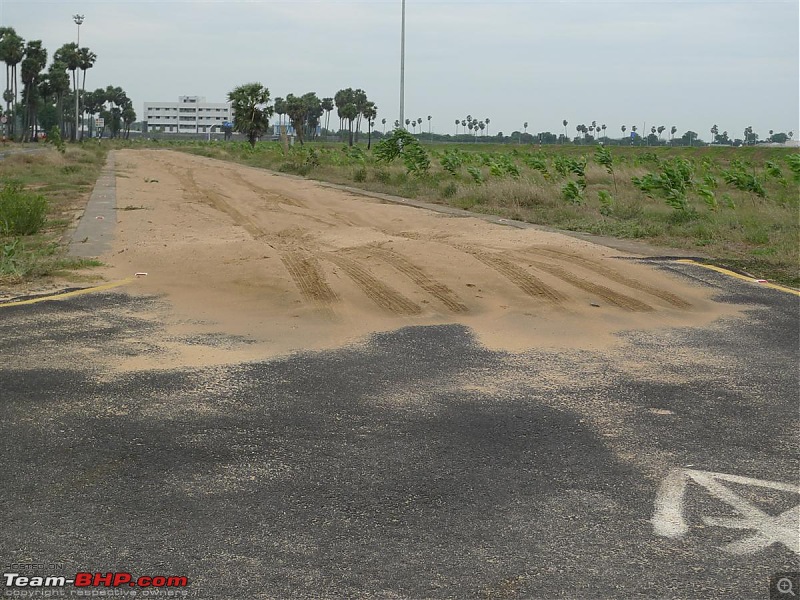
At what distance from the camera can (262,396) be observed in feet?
18.8

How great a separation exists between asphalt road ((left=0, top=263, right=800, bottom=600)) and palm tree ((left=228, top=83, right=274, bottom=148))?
74180 mm

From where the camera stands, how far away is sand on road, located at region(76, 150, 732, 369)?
303 inches

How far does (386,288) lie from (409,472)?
15.9 feet

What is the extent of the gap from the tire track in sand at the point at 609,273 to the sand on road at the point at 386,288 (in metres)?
0.02

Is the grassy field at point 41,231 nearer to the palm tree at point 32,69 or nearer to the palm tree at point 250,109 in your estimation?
the palm tree at point 250,109

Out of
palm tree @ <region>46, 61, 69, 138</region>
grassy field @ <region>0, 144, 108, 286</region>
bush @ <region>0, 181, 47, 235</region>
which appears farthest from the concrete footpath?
palm tree @ <region>46, 61, 69, 138</region>

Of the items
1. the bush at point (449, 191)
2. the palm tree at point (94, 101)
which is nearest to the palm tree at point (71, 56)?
the palm tree at point (94, 101)

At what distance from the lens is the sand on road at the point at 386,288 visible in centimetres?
770

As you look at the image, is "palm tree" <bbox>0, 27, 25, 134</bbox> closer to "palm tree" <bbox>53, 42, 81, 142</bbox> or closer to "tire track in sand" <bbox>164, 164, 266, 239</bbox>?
"palm tree" <bbox>53, 42, 81, 142</bbox>

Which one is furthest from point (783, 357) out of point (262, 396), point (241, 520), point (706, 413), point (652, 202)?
point (652, 202)

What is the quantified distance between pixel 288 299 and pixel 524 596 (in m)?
5.87

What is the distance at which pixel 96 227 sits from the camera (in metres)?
15.0

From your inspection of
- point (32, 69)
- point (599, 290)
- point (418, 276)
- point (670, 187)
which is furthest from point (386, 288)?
point (32, 69)

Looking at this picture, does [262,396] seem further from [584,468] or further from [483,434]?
[584,468]
